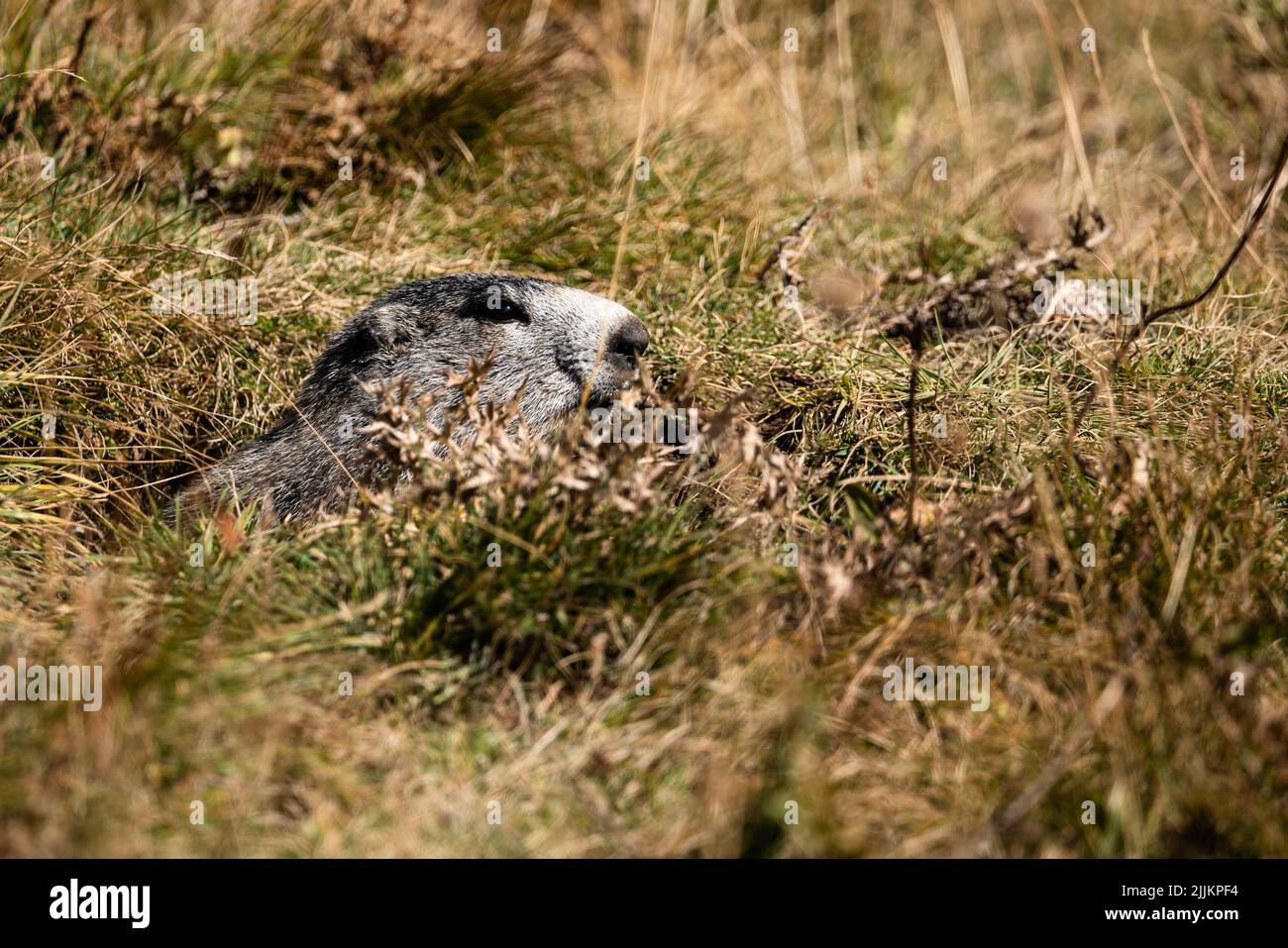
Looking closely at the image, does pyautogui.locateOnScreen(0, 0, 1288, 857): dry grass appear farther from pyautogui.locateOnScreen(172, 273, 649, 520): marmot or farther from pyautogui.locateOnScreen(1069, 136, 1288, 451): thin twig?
pyautogui.locateOnScreen(172, 273, 649, 520): marmot

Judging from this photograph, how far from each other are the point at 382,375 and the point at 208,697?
200 cm

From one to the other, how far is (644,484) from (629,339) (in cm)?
120

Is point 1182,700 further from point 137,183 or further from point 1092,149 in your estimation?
point 1092,149

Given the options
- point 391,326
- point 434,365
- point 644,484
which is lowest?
point 644,484

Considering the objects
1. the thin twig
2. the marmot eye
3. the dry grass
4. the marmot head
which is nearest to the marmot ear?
the marmot head

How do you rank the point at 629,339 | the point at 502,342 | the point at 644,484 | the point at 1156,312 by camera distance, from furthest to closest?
the point at 502,342 < the point at 629,339 < the point at 1156,312 < the point at 644,484

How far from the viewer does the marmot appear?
464cm

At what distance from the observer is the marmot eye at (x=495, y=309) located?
191 inches

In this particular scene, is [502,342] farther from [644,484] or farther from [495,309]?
[644,484]

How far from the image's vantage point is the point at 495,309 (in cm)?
486

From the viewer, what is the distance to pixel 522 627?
11.4 ft

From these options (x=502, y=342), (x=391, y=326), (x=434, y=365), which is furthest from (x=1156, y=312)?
(x=391, y=326)

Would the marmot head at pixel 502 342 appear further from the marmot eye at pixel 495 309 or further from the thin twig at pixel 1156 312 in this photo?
the thin twig at pixel 1156 312
